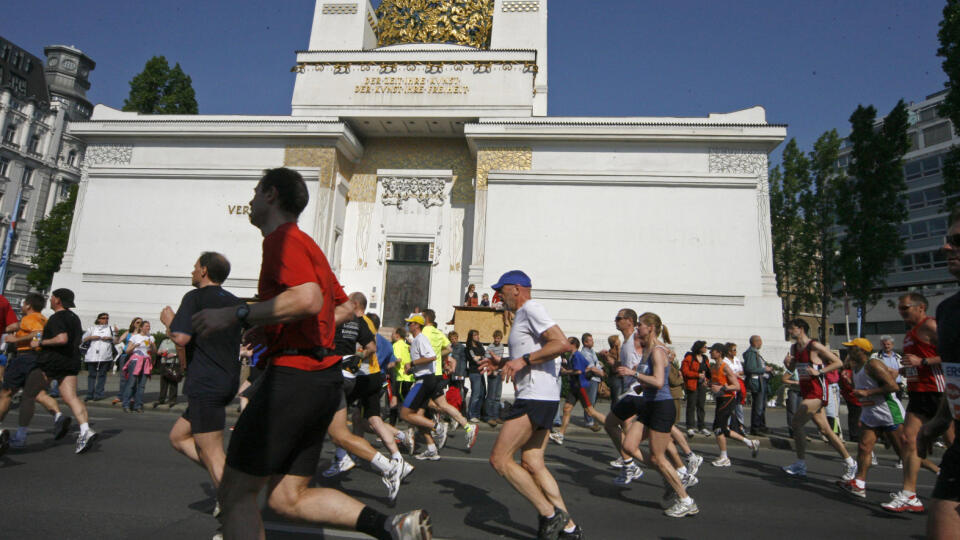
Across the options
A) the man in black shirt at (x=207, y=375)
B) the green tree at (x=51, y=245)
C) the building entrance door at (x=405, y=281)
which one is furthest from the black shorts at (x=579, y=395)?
the green tree at (x=51, y=245)

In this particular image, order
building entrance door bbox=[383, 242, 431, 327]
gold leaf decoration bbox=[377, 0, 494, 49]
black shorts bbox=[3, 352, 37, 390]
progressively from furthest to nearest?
gold leaf decoration bbox=[377, 0, 494, 49] < building entrance door bbox=[383, 242, 431, 327] < black shorts bbox=[3, 352, 37, 390]

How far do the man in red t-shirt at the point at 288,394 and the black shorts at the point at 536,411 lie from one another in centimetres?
164

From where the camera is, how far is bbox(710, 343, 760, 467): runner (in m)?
7.85

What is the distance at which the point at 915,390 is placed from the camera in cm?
530

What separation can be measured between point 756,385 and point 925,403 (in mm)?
6042

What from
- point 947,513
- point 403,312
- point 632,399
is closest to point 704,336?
point 403,312

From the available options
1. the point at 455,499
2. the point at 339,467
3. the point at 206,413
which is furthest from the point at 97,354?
the point at 455,499

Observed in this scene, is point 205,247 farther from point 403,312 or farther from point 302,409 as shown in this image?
point 302,409

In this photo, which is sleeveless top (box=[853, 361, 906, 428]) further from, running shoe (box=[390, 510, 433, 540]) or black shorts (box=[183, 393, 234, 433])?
black shorts (box=[183, 393, 234, 433])

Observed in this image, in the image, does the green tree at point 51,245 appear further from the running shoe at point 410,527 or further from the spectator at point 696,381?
the running shoe at point 410,527

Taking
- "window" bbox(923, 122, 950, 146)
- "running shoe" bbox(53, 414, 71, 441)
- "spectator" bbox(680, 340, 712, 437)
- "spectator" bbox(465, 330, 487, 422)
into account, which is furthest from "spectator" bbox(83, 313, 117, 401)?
"window" bbox(923, 122, 950, 146)

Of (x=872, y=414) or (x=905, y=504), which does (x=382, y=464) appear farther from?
(x=872, y=414)

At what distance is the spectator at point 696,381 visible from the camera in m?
10.8

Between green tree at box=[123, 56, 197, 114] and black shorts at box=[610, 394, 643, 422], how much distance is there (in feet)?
101
